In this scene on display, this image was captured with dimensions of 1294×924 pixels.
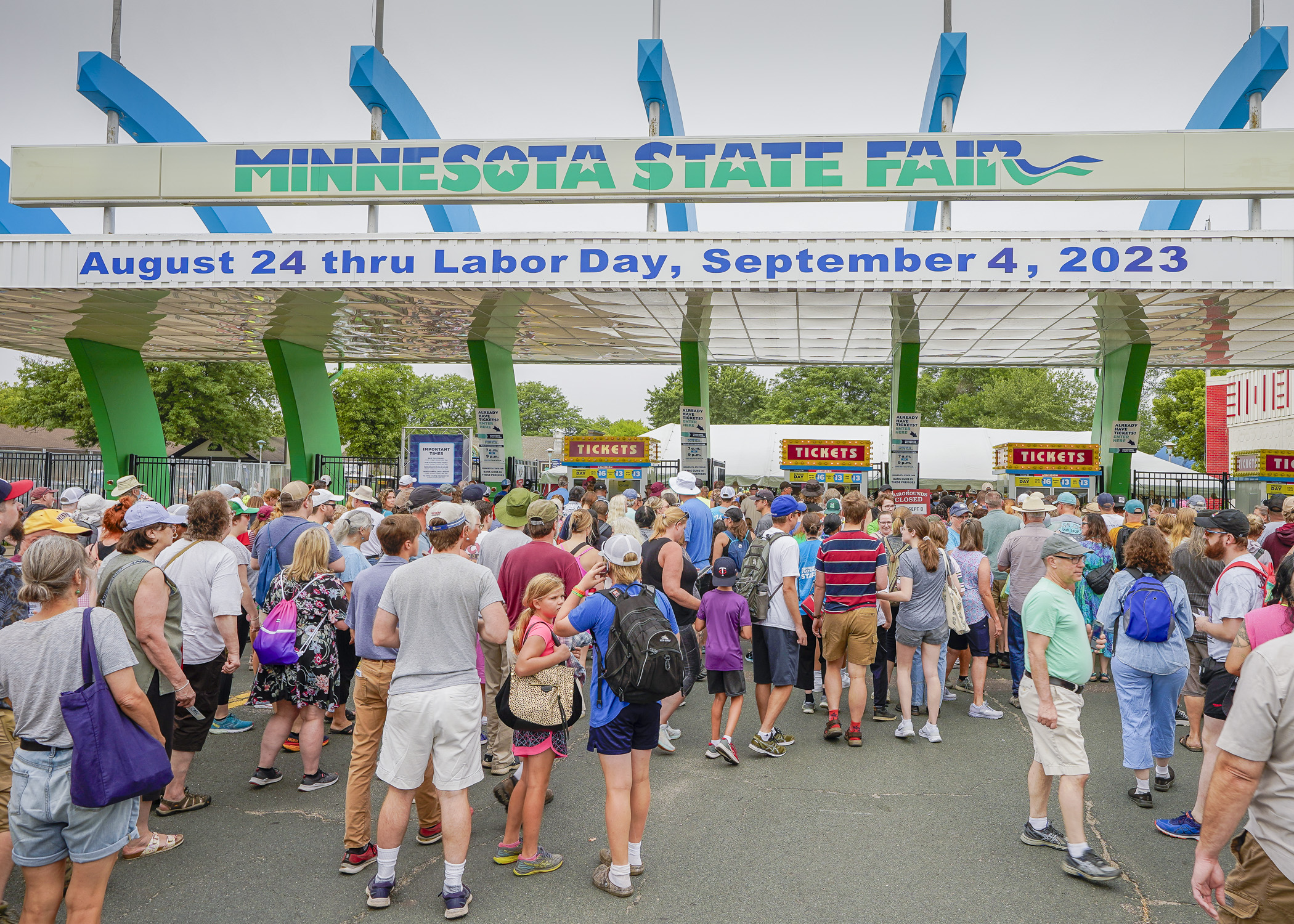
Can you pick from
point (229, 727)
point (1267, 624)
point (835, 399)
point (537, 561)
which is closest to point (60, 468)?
point (229, 727)

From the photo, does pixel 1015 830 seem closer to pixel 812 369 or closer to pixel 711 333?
pixel 711 333

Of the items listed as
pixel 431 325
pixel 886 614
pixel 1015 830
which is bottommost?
pixel 1015 830

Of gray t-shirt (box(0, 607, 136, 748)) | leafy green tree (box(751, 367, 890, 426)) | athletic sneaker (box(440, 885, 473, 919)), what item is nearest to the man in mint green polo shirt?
athletic sneaker (box(440, 885, 473, 919))

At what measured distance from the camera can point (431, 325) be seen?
16.8 metres

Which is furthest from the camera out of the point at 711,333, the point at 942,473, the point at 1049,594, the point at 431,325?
the point at 942,473

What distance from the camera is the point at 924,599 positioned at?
655 centimetres

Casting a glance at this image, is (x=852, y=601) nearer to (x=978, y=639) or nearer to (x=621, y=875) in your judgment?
(x=978, y=639)

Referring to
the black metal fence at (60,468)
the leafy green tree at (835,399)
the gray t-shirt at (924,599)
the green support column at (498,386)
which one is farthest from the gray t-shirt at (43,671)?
the leafy green tree at (835,399)

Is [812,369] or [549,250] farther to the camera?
[812,369]

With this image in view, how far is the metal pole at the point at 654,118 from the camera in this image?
13.2 meters

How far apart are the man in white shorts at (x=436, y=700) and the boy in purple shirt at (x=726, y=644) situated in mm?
2416

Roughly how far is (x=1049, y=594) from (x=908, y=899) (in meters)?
1.81

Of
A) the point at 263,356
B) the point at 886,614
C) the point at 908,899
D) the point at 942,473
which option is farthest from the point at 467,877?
the point at 942,473

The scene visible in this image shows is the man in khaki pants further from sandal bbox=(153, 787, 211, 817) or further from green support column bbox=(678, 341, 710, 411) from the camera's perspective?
green support column bbox=(678, 341, 710, 411)
